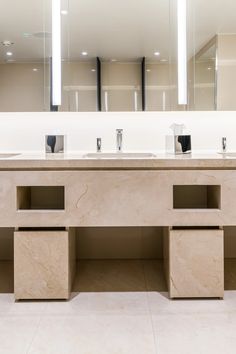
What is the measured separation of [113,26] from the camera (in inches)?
85.4

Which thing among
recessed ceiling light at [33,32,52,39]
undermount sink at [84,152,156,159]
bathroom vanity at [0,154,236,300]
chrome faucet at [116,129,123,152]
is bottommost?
bathroom vanity at [0,154,236,300]

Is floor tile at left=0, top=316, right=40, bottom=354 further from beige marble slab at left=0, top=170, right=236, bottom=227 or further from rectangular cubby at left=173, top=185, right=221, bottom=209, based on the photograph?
rectangular cubby at left=173, top=185, right=221, bottom=209

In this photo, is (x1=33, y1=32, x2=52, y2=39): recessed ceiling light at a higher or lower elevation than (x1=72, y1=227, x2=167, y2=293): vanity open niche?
higher

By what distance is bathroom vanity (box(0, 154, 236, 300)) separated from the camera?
165 centimetres

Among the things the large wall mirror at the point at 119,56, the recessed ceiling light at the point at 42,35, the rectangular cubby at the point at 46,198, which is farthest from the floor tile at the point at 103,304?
the recessed ceiling light at the point at 42,35

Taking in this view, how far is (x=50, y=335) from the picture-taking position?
143 cm

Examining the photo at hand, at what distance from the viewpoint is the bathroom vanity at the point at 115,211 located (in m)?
1.65

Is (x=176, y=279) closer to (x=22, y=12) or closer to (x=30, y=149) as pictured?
(x=30, y=149)

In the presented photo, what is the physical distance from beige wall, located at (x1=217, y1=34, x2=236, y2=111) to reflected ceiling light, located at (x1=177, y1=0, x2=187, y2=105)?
0.20 m

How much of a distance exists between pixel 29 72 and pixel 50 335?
1.49 meters

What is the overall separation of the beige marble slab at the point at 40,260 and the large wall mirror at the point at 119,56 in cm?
87

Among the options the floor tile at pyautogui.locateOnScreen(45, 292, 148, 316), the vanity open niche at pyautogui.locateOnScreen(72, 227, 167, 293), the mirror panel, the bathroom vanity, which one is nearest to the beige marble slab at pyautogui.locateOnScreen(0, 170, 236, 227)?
the bathroom vanity

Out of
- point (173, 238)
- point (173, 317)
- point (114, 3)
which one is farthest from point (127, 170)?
point (114, 3)

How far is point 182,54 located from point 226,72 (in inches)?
11.2
